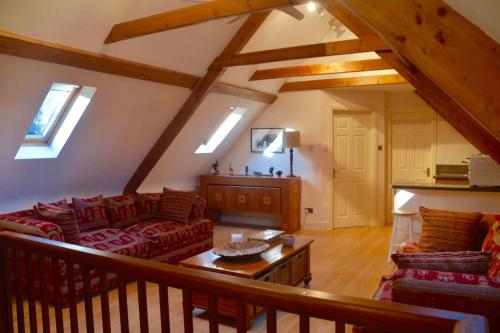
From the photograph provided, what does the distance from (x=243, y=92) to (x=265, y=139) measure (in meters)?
1.24

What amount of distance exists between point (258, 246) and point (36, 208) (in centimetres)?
223

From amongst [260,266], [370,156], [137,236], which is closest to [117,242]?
[137,236]

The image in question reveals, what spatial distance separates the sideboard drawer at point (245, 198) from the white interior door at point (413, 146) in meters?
2.31

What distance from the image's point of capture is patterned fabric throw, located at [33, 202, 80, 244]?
3.66 meters

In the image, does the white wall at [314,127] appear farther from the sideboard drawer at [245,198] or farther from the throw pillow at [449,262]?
the throw pillow at [449,262]

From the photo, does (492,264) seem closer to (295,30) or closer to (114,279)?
(114,279)

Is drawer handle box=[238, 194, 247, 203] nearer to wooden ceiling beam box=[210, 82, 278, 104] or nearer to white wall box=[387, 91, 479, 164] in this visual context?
wooden ceiling beam box=[210, 82, 278, 104]

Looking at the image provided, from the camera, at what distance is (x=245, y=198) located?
6.50 m

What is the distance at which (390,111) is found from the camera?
6836mm

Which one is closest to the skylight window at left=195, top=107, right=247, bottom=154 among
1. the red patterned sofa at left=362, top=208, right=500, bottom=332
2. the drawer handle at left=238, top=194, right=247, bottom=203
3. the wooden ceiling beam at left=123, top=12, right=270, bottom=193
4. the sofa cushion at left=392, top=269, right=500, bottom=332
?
the drawer handle at left=238, top=194, right=247, bottom=203

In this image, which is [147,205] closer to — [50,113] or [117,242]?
[117,242]

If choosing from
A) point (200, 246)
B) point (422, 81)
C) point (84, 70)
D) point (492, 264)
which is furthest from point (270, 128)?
point (492, 264)

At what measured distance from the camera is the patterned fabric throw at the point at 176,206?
194 inches

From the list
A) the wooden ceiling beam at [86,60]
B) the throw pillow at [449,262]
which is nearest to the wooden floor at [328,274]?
the throw pillow at [449,262]
